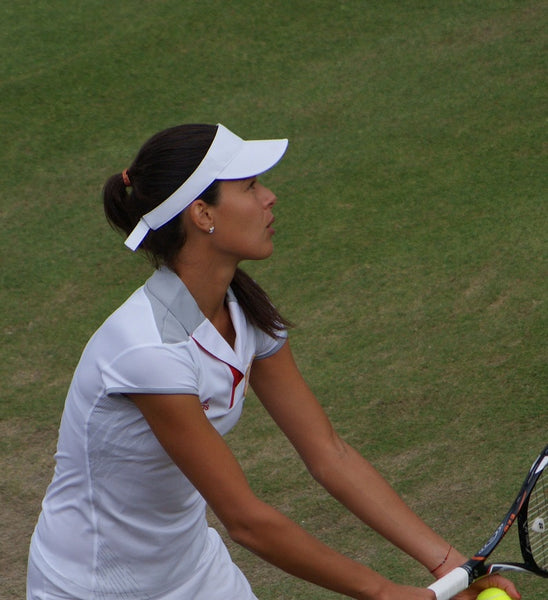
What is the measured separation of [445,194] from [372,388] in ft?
6.68

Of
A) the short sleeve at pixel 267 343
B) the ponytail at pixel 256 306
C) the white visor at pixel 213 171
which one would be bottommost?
the short sleeve at pixel 267 343

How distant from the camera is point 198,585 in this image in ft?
9.24

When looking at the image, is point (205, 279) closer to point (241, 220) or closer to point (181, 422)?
point (241, 220)

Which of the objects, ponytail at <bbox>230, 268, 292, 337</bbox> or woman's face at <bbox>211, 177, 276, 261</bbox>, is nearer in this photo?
woman's face at <bbox>211, 177, 276, 261</bbox>

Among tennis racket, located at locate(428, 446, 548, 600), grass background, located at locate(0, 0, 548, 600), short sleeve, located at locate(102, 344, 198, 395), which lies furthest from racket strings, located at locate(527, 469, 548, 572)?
short sleeve, located at locate(102, 344, 198, 395)

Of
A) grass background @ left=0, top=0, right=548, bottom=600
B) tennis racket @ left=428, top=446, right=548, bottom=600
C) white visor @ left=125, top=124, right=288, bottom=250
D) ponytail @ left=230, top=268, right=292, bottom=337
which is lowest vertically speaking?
grass background @ left=0, top=0, right=548, bottom=600

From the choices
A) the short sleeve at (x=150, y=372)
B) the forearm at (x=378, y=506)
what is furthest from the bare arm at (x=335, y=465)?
the short sleeve at (x=150, y=372)

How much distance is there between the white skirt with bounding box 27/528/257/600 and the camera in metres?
2.68

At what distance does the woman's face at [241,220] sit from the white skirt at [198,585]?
33.1 inches

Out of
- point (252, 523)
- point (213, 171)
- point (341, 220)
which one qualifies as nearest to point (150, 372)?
point (252, 523)

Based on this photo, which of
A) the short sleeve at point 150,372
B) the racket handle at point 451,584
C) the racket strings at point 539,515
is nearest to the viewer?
the short sleeve at point 150,372

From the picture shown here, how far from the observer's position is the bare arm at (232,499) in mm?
2381

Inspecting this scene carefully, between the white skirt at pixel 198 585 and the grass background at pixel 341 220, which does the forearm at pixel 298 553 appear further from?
the grass background at pixel 341 220

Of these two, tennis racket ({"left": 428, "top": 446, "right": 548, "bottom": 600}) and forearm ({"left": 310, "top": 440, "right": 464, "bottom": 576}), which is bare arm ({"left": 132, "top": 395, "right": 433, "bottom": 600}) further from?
forearm ({"left": 310, "top": 440, "right": 464, "bottom": 576})
